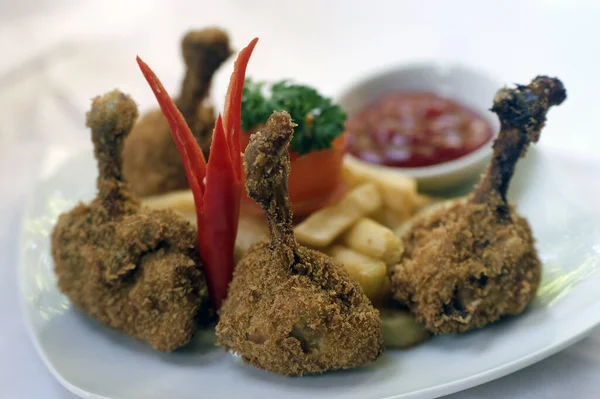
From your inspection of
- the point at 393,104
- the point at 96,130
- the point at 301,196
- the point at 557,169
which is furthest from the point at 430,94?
the point at 96,130

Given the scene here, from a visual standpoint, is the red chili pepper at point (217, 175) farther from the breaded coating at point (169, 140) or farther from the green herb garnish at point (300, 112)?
the breaded coating at point (169, 140)

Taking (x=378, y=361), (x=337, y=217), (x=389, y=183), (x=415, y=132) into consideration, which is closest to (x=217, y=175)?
(x=337, y=217)

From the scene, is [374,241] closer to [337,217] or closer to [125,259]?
[337,217]

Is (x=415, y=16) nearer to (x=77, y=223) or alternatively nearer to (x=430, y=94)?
(x=430, y=94)

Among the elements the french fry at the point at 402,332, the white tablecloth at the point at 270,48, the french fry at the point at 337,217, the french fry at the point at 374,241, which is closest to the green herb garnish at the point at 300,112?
the french fry at the point at 337,217

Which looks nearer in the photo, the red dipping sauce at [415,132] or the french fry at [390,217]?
the french fry at [390,217]
